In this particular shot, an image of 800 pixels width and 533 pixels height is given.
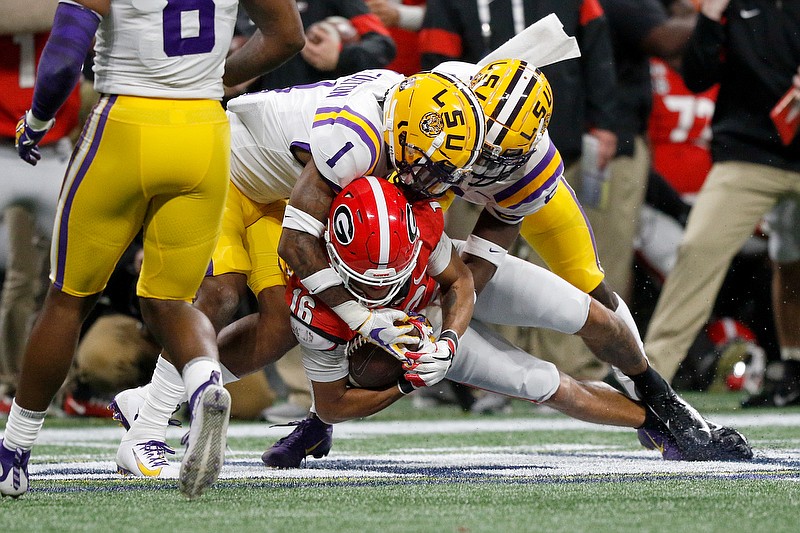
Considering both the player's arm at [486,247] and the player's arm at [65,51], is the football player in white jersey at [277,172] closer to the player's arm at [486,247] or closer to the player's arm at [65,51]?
the player's arm at [486,247]

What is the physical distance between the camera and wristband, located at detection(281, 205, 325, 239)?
3.46 metres

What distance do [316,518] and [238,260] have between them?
1432mm

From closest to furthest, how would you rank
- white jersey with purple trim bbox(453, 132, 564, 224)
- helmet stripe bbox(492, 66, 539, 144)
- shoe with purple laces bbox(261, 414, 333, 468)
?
helmet stripe bbox(492, 66, 539, 144) < white jersey with purple trim bbox(453, 132, 564, 224) < shoe with purple laces bbox(261, 414, 333, 468)

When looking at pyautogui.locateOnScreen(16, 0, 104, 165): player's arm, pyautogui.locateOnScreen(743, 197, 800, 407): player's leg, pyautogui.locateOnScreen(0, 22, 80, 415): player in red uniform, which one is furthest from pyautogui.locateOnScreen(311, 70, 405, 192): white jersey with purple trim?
pyautogui.locateOnScreen(743, 197, 800, 407): player's leg

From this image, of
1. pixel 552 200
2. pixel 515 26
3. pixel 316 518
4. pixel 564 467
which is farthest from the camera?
pixel 515 26

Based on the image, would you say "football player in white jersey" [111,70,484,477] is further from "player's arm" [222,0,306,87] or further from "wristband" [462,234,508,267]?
"wristband" [462,234,508,267]

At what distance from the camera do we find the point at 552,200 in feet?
13.5

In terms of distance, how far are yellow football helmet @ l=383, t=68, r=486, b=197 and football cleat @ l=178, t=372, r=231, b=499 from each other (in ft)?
2.91

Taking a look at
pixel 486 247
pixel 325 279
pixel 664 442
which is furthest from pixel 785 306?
pixel 325 279

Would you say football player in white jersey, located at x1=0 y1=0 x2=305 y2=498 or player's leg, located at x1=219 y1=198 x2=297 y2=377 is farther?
player's leg, located at x1=219 y1=198 x2=297 y2=377

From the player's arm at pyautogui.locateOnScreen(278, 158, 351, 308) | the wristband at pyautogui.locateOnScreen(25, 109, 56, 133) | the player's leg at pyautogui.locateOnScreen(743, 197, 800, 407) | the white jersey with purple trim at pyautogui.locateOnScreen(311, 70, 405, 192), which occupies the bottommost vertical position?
the player's leg at pyautogui.locateOnScreen(743, 197, 800, 407)

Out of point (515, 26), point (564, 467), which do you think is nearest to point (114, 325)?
point (515, 26)

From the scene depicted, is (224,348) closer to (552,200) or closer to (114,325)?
(552,200)

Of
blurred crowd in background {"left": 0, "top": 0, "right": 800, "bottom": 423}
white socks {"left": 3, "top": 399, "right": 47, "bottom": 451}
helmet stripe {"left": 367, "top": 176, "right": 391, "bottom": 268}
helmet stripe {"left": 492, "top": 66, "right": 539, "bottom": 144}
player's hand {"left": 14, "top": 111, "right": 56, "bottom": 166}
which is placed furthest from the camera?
blurred crowd in background {"left": 0, "top": 0, "right": 800, "bottom": 423}
